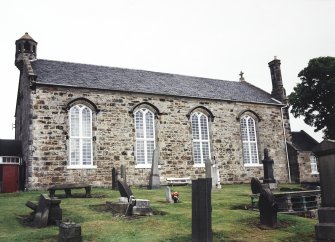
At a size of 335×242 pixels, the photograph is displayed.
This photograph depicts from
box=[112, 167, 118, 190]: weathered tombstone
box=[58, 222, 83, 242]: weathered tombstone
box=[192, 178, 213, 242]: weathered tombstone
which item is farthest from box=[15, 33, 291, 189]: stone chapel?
box=[192, 178, 213, 242]: weathered tombstone

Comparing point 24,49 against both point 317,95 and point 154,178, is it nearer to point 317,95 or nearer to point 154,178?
point 154,178

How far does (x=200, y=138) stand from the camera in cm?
2394

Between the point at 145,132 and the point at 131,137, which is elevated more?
the point at 145,132

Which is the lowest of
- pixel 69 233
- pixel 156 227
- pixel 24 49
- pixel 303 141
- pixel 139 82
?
pixel 156 227

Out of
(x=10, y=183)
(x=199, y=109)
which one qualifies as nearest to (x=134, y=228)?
(x=10, y=183)

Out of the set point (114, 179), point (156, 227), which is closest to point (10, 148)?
point (114, 179)

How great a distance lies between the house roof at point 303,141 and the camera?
28942 millimetres

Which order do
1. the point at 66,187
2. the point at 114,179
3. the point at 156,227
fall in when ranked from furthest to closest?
the point at 114,179 → the point at 66,187 → the point at 156,227

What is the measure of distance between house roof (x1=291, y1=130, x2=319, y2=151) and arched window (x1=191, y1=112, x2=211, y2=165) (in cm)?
922

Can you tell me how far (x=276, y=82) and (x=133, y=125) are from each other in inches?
599

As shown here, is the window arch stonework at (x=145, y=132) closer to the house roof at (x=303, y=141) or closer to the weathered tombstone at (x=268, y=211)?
the weathered tombstone at (x=268, y=211)

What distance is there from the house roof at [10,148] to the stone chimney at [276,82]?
70.5 feet

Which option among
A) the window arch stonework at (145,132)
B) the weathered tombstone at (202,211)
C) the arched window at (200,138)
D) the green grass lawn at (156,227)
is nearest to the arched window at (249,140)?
the arched window at (200,138)

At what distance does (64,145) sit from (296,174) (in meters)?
18.1
